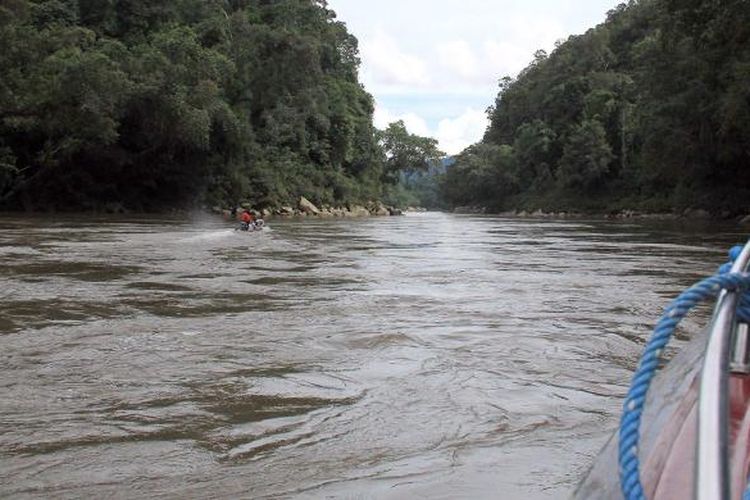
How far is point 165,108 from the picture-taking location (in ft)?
95.5

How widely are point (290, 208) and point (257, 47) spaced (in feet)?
29.8

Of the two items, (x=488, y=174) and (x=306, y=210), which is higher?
(x=488, y=174)

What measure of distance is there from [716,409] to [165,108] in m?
30.0

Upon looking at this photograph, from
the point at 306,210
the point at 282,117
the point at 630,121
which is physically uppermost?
the point at 630,121

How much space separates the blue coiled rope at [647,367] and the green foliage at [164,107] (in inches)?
1068

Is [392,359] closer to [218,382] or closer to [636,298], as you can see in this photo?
[218,382]

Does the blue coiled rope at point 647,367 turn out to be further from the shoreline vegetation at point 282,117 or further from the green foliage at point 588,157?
the green foliage at point 588,157

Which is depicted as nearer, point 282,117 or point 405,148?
point 282,117

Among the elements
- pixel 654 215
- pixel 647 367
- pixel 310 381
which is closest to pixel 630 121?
pixel 654 215

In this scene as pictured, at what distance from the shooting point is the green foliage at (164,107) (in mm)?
26469

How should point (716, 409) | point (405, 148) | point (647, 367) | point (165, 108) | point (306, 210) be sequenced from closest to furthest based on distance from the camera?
point (716, 409) < point (647, 367) < point (165, 108) < point (306, 210) < point (405, 148)

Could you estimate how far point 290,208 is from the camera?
1560 inches

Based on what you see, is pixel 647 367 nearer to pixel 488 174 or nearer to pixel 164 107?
pixel 164 107

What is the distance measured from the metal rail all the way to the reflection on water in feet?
3.55
